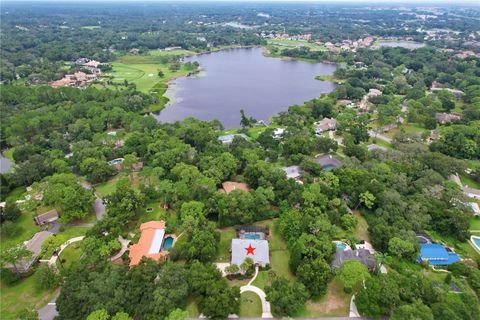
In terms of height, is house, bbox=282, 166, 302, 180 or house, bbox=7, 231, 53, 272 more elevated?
house, bbox=282, 166, 302, 180

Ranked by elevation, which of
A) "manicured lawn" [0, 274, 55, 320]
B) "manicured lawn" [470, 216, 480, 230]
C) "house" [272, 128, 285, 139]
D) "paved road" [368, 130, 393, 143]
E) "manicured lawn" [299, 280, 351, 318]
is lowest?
"manicured lawn" [0, 274, 55, 320]

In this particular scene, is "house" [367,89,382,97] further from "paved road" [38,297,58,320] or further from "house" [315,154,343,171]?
"paved road" [38,297,58,320]

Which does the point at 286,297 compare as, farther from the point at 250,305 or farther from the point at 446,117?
the point at 446,117

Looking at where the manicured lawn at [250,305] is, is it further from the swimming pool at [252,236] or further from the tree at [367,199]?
the tree at [367,199]

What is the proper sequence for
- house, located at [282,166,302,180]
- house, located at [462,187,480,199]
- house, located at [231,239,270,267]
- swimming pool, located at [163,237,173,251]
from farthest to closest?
house, located at [282,166,302,180]
house, located at [462,187,480,199]
swimming pool, located at [163,237,173,251]
house, located at [231,239,270,267]

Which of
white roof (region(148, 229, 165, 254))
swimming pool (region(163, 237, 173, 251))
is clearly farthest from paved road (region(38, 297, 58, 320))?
swimming pool (region(163, 237, 173, 251))

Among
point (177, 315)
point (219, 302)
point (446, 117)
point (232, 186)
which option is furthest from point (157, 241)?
point (446, 117)
